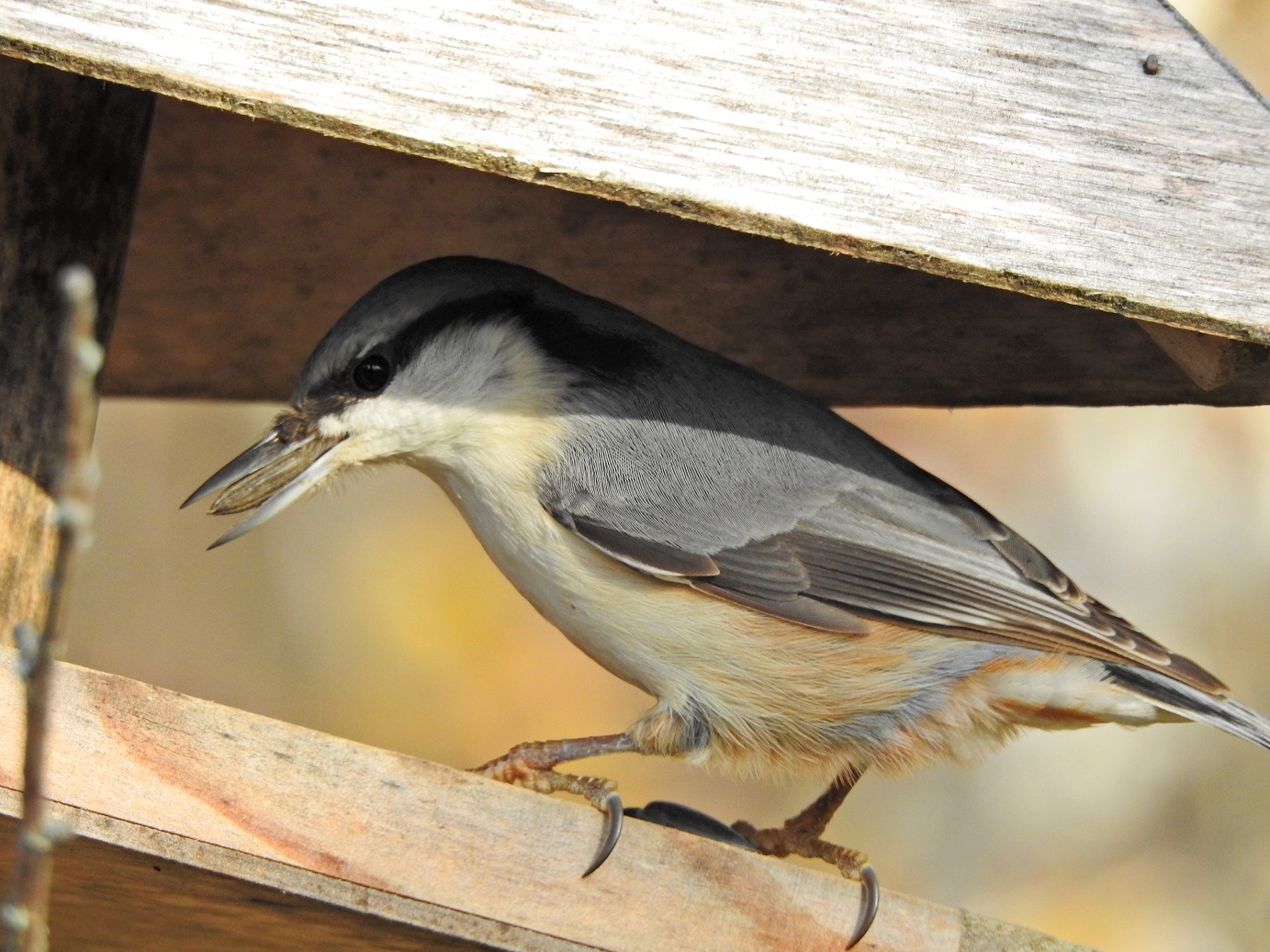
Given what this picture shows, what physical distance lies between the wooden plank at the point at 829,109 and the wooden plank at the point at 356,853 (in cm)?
63

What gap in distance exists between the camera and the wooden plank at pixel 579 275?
227 centimetres

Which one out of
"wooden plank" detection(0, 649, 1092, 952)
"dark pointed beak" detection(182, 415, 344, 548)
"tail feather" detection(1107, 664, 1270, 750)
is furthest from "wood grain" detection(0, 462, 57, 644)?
"tail feather" detection(1107, 664, 1270, 750)

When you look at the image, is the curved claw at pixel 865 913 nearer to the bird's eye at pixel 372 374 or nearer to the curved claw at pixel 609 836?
the curved claw at pixel 609 836

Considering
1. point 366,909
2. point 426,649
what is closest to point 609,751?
point 366,909

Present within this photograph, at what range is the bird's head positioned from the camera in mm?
1913

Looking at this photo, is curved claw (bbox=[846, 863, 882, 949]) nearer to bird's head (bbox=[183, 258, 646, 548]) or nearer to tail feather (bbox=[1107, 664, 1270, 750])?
tail feather (bbox=[1107, 664, 1270, 750])

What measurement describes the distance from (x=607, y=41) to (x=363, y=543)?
355 cm

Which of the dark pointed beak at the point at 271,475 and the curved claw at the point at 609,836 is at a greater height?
the dark pointed beak at the point at 271,475

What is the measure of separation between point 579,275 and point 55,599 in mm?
1879

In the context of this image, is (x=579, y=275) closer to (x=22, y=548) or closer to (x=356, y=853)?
(x=22, y=548)

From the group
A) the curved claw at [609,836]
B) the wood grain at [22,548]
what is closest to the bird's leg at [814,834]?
the curved claw at [609,836]

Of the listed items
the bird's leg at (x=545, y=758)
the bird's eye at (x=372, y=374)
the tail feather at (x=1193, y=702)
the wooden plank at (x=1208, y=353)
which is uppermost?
the bird's eye at (x=372, y=374)

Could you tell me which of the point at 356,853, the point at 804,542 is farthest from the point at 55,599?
the point at 804,542

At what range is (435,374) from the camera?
2031mm
